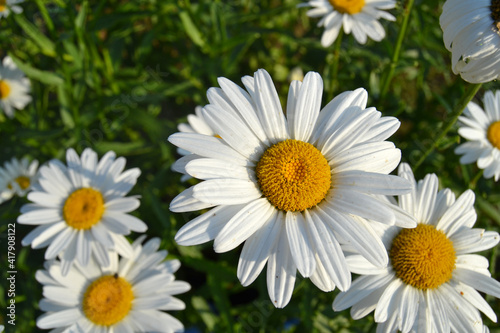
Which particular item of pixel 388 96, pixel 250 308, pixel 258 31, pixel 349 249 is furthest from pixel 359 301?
pixel 258 31

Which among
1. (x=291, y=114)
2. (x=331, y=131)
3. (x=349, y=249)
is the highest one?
(x=291, y=114)

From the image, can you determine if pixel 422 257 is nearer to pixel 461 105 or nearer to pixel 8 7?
pixel 461 105

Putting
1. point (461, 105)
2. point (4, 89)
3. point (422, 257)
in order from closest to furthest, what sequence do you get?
point (422, 257) → point (461, 105) → point (4, 89)

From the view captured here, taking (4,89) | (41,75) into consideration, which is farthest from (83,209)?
(4,89)

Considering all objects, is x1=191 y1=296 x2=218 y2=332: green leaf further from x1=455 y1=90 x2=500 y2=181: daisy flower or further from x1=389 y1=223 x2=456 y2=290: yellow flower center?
x1=455 y1=90 x2=500 y2=181: daisy flower

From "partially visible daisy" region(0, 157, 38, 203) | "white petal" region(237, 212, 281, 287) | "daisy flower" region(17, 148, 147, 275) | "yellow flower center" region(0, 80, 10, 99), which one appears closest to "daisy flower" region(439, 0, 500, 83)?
"white petal" region(237, 212, 281, 287)

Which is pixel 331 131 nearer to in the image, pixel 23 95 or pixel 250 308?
pixel 250 308
